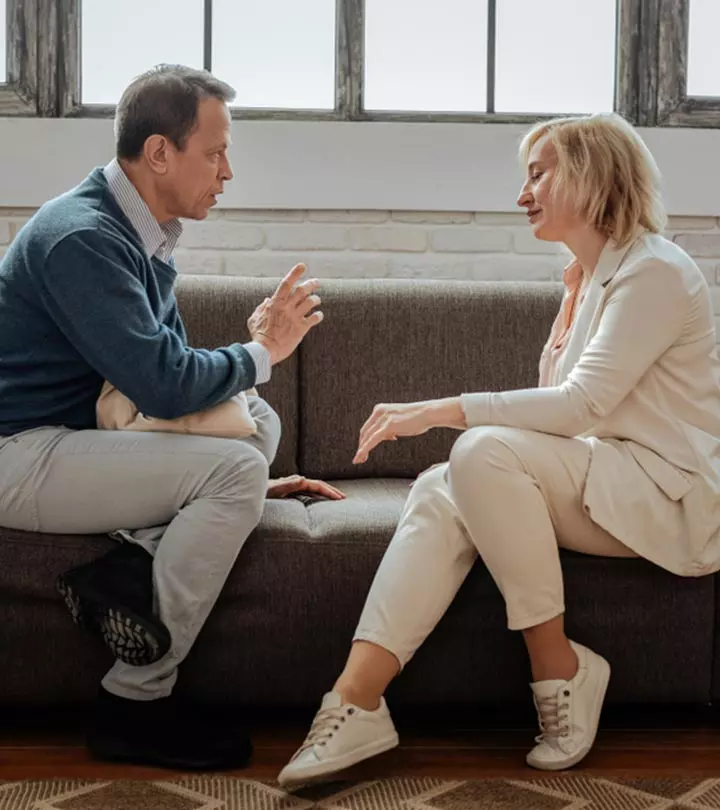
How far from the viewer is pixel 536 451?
77.3 inches

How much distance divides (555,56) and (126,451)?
1749 millimetres

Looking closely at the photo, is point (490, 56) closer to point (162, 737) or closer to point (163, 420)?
point (163, 420)

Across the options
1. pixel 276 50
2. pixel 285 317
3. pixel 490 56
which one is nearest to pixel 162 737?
pixel 285 317

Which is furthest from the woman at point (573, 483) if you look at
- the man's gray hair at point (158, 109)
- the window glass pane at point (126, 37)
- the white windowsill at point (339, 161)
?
the window glass pane at point (126, 37)

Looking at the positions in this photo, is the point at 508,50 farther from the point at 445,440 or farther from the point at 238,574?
the point at 238,574

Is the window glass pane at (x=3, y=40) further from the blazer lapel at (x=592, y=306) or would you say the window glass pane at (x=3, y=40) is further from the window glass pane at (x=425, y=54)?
the blazer lapel at (x=592, y=306)

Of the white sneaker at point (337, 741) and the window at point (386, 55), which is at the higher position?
the window at point (386, 55)

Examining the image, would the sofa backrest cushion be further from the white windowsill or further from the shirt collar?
the shirt collar

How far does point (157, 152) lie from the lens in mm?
2105

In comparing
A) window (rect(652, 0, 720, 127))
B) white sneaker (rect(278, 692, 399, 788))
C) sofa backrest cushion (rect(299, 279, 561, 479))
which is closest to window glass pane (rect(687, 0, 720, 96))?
window (rect(652, 0, 720, 127))

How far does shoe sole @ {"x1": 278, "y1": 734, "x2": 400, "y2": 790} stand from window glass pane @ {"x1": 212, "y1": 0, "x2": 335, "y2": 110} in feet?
5.83

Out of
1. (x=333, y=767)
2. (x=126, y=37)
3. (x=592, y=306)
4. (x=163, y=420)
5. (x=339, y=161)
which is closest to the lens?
(x=333, y=767)

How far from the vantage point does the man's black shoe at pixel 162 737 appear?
1903 mm

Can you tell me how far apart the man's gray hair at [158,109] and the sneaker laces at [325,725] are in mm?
976
